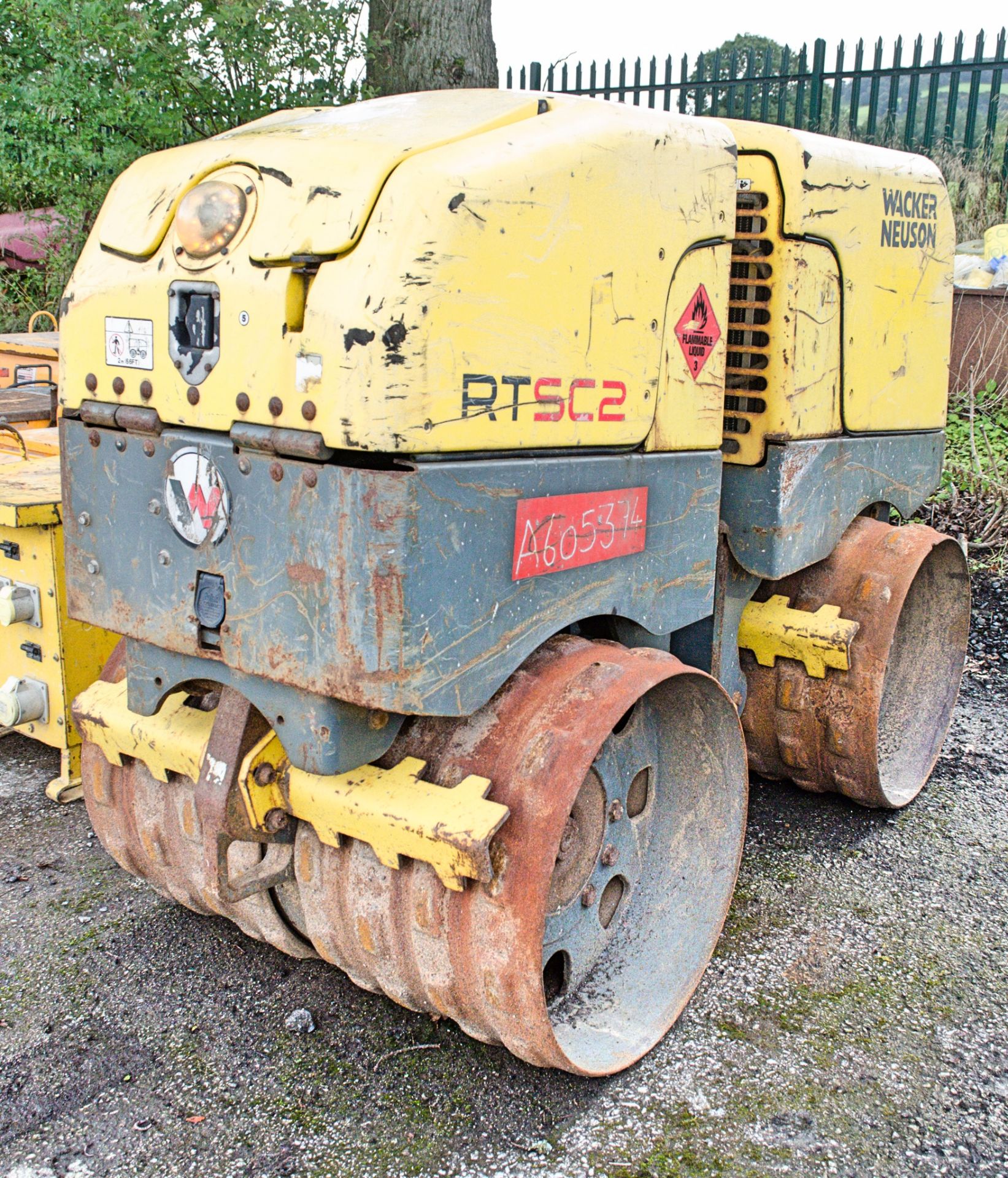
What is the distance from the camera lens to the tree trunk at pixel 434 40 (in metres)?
6.46

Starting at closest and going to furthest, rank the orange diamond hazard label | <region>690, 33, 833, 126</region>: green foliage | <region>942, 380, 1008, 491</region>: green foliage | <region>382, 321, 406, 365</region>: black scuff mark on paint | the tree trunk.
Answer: <region>382, 321, 406, 365</region>: black scuff mark on paint, the orange diamond hazard label, <region>942, 380, 1008, 491</region>: green foliage, the tree trunk, <region>690, 33, 833, 126</region>: green foliage

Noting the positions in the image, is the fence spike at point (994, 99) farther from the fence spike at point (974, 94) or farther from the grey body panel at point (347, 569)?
the grey body panel at point (347, 569)

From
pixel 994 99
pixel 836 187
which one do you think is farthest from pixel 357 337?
pixel 994 99

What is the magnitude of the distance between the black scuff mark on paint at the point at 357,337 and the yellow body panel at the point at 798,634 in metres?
1.69

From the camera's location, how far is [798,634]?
3.03 m

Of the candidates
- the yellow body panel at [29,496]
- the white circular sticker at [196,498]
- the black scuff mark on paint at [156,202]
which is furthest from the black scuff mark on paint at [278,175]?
the yellow body panel at [29,496]

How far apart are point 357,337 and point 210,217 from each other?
41cm

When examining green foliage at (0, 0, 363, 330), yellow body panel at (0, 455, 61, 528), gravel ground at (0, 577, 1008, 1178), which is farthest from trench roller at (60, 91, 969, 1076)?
green foliage at (0, 0, 363, 330)

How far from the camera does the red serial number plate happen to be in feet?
6.36

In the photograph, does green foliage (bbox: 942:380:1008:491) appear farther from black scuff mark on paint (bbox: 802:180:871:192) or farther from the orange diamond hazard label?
the orange diamond hazard label

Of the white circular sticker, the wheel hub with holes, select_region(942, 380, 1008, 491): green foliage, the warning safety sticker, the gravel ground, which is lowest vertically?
the gravel ground

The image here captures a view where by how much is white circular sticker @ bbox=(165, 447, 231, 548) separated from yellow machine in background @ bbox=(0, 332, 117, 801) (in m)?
1.27

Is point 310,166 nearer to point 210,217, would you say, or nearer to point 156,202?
point 210,217

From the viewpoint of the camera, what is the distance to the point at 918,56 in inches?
367
